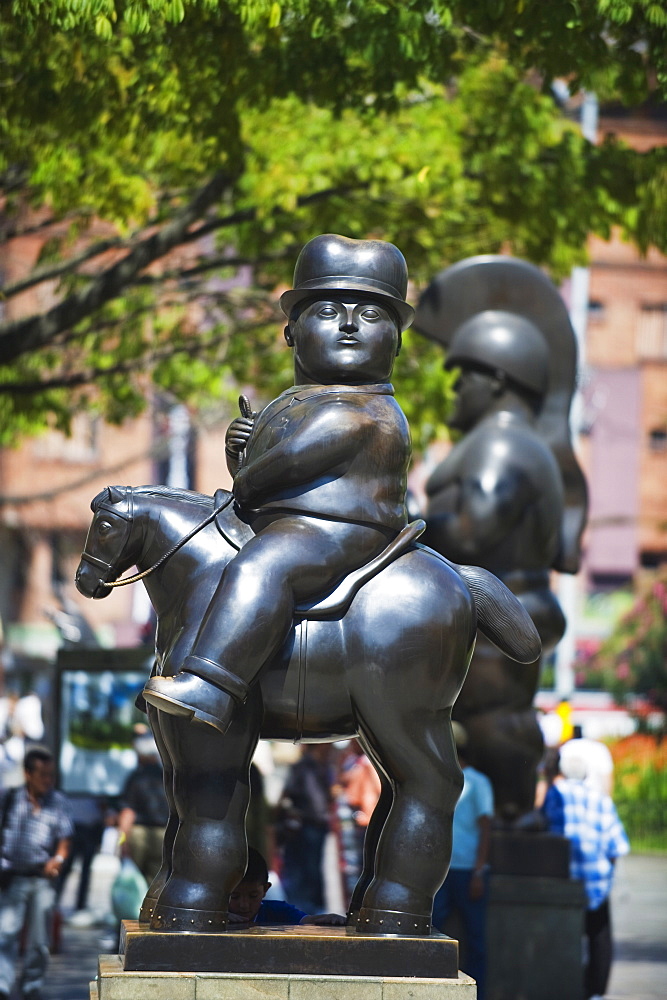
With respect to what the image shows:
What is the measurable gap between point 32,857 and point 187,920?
19.0 ft

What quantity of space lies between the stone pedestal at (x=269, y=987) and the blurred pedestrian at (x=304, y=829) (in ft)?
24.4

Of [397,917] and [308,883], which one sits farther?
[308,883]

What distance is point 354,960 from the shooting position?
4387 millimetres

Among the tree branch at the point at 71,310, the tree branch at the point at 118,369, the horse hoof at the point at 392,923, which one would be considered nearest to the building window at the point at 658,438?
the tree branch at the point at 118,369

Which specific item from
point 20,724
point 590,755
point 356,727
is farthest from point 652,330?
point 356,727

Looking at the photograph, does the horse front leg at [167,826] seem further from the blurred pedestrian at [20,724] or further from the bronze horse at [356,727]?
the blurred pedestrian at [20,724]

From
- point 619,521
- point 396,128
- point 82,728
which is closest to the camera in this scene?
point 396,128

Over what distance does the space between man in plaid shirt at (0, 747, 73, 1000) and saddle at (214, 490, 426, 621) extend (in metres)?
5.60

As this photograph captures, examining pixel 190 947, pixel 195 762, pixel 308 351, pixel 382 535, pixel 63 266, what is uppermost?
pixel 63 266

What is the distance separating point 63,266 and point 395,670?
810cm

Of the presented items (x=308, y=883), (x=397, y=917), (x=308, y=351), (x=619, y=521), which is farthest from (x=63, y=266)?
(x=619, y=521)

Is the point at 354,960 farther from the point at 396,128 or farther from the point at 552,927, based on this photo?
the point at 396,128

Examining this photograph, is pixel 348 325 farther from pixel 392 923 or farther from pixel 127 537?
pixel 392 923

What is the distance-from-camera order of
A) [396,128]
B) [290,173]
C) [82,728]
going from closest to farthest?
[290,173] → [396,128] → [82,728]
